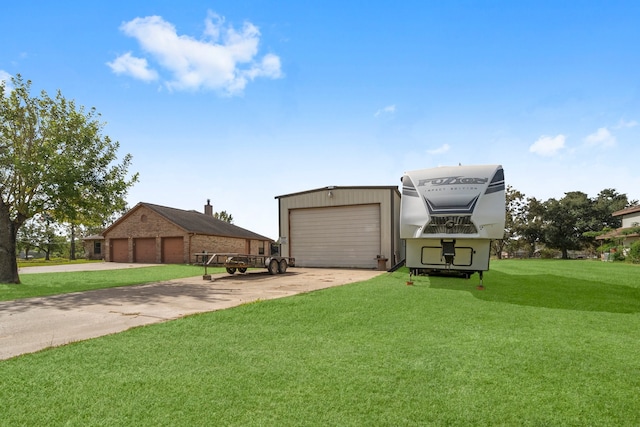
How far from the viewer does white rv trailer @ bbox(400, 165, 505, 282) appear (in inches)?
332

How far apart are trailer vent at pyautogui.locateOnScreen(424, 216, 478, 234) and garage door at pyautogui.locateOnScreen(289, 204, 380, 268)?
968 centimetres

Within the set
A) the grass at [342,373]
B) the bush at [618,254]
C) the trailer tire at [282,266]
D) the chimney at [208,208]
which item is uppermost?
the chimney at [208,208]

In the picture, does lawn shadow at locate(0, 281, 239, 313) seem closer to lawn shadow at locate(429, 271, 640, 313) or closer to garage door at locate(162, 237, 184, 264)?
lawn shadow at locate(429, 271, 640, 313)

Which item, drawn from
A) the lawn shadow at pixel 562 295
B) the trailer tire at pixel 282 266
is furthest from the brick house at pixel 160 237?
the lawn shadow at pixel 562 295

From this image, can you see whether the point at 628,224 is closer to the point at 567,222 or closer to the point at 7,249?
the point at 567,222

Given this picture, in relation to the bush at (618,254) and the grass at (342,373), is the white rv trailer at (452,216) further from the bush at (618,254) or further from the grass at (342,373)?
the bush at (618,254)

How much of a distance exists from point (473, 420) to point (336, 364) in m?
1.45

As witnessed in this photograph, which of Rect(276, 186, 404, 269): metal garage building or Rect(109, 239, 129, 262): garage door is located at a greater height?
Rect(276, 186, 404, 269): metal garage building

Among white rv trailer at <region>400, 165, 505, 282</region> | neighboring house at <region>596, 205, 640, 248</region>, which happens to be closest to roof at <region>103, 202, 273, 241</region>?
white rv trailer at <region>400, 165, 505, 282</region>

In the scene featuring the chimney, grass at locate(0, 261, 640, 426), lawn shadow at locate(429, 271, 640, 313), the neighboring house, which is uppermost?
the chimney

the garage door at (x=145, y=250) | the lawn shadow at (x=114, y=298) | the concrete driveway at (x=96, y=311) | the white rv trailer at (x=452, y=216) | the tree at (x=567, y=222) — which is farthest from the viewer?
the tree at (x=567, y=222)

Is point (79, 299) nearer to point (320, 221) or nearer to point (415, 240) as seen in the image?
point (415, 240)

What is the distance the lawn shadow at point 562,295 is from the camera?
7.05 meters

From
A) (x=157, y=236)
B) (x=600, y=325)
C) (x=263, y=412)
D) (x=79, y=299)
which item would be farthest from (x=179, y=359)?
(x=157, y=236)
